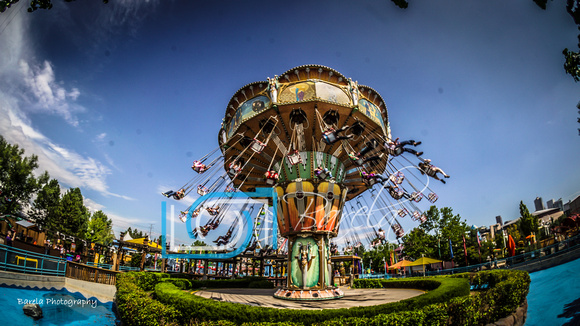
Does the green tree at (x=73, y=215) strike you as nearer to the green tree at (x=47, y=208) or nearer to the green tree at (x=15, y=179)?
the green tree at (x=47, y=208)

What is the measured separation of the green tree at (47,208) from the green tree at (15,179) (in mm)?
6701

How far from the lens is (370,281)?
24.1 m

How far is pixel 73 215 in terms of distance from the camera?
149 feet

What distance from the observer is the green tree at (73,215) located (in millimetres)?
44344

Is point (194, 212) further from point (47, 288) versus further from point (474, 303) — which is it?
point (474, 303)

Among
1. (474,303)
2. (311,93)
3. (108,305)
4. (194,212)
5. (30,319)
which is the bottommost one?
(108,305)

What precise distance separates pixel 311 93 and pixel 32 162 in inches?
1495

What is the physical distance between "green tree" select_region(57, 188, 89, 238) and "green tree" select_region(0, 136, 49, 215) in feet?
26.9

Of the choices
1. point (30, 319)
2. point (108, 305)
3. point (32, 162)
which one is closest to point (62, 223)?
point (32, 162)

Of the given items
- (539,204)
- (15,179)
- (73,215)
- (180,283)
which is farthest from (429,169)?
(539,204)

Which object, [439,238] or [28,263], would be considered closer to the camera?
[28,263]

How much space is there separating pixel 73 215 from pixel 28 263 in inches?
1386

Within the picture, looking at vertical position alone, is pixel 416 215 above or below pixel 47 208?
below

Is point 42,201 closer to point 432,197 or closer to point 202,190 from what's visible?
point 202,190
